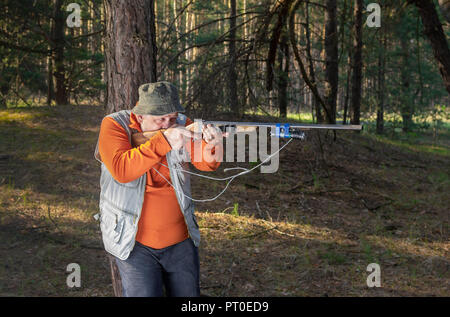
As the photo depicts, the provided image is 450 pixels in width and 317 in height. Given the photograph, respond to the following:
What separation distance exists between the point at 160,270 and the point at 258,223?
4.45m

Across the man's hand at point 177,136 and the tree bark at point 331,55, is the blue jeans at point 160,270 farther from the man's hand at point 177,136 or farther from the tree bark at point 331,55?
the tree bark at point 331,55

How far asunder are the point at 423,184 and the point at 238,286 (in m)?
7.35

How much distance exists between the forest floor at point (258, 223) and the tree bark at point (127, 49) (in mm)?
2364

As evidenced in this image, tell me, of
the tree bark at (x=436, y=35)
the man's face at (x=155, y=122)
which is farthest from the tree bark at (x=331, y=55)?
the man's face at (x=155, y=122)

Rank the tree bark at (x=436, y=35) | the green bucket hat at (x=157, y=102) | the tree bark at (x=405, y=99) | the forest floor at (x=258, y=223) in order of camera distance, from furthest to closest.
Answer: the tree bark at (x=405, y=99) < the tree bark at (x=436, y=35) < the forest floor at (x=258, y=223) < the green bucket hat at (x=157, y=102)

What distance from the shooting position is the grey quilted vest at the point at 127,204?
310 centimetres

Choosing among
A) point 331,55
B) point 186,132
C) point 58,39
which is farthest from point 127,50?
point 58,39

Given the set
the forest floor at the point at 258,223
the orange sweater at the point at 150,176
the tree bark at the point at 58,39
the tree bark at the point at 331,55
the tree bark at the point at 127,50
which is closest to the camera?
the orange sweater at the point at 150,176

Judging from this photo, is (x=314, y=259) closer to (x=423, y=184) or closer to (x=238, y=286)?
(x=238, y=286)

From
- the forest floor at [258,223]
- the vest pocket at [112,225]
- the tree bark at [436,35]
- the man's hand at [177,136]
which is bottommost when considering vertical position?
the forest floor at [258,223]

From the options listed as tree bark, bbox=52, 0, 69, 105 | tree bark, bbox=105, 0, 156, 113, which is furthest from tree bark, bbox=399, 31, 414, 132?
tree bark, bbox=105, 0, 156, 113

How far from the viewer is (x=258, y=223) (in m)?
7.50

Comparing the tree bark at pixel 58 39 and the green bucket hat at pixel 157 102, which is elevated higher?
the tree bark at pixel 58 39
